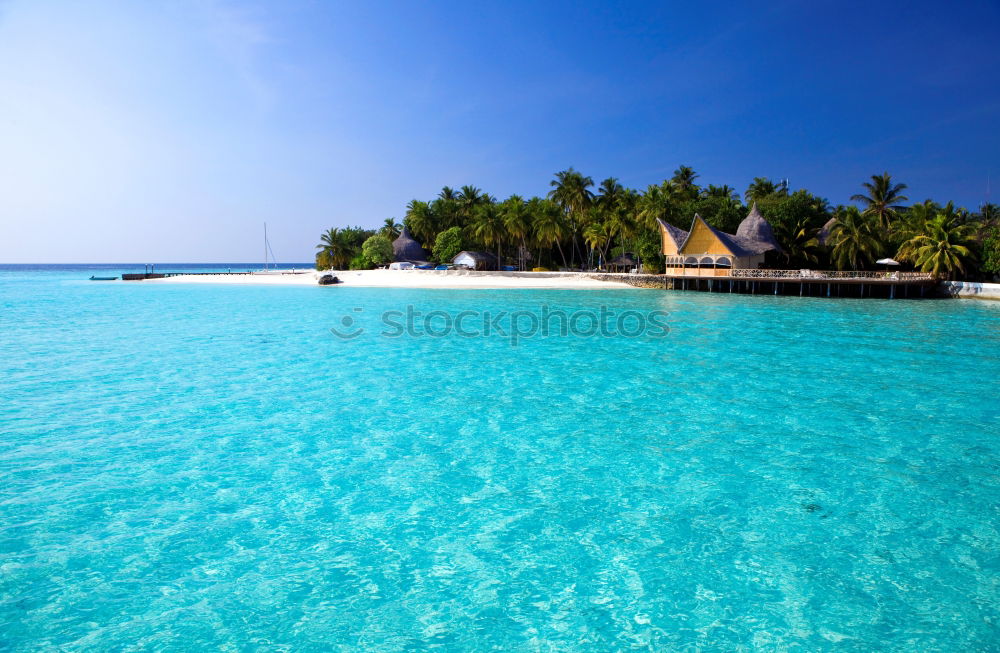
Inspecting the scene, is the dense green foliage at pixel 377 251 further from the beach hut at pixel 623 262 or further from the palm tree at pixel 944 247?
the palm tree at pixel 944 247

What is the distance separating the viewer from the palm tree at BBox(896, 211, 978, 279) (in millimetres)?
34594

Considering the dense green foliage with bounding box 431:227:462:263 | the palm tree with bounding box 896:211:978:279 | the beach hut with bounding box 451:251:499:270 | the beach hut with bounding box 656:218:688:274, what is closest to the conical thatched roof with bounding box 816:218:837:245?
the palm tree with bounding box 896:211:978:279

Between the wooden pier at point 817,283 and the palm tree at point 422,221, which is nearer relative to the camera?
the wooden pier at point 817,283

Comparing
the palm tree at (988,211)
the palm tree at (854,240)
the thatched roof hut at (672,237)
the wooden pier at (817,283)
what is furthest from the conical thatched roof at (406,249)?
the palm tree at (988,211)

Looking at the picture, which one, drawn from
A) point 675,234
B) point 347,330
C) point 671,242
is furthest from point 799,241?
point 347,330

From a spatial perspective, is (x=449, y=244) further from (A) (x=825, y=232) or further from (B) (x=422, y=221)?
(A) (x=825, y=232)

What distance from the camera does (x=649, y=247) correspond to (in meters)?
46.2

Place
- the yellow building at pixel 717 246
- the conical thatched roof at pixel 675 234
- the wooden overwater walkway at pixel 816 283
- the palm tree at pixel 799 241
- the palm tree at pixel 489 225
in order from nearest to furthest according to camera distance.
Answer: the wooden overwater walkway at pixel 816 283, the yellow building at pixel 717 246, the conical thatched roof at pixel 675 234, the palm tree at pixel 799 241, the palm tree at pixel 489 225

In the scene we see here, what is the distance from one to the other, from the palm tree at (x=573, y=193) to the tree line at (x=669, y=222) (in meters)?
0.10

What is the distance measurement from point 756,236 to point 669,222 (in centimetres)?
738

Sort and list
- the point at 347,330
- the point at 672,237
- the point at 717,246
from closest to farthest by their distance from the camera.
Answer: the point at 347,330 < the point at 717,246 < the point at 672,237

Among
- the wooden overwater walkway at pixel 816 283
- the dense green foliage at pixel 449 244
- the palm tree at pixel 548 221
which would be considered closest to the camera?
the wooden overwater walkway at pixel 816 283

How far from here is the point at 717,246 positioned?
40219mm

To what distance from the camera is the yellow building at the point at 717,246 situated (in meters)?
40.0
